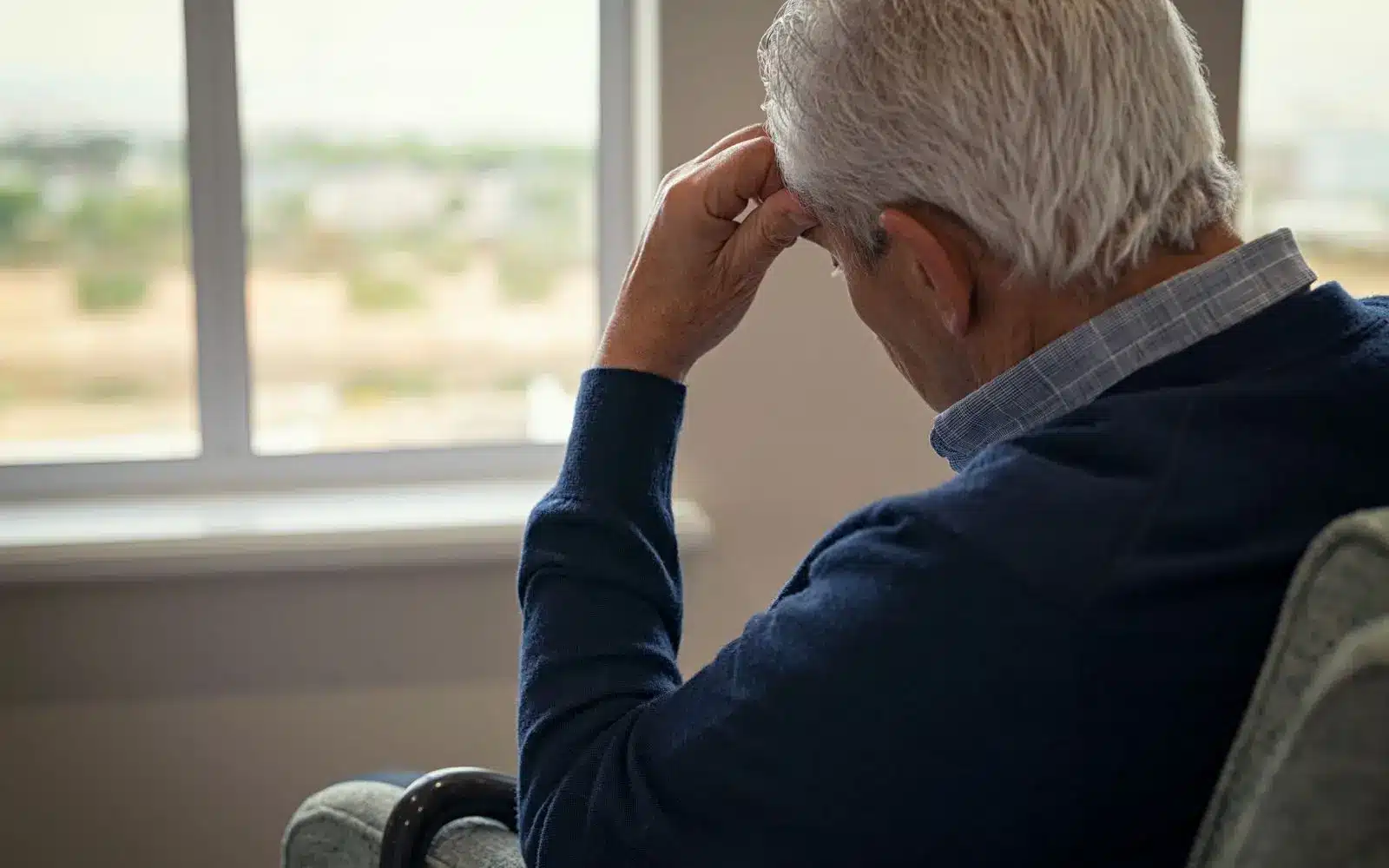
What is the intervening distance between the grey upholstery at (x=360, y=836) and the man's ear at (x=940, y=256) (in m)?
0.59

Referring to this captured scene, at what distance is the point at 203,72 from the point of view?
212cm

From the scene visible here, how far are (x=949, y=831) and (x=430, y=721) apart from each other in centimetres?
142

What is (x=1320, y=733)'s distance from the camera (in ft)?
2.29

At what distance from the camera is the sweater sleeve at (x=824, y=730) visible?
0.79 meters

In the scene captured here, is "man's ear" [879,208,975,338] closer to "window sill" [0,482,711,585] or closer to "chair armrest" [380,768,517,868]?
"chair armrest" [380,768,517,868]

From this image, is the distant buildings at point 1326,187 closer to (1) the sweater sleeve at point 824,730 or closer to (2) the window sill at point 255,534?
(2) the window sill at point 255,534

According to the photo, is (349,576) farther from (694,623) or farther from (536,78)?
(536,78)

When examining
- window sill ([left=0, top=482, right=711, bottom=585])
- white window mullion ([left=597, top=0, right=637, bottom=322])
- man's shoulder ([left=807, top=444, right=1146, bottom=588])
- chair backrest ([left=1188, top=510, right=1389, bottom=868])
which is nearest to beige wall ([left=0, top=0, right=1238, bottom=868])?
window sill ([left=0, top=482, right=711, bottom=585])

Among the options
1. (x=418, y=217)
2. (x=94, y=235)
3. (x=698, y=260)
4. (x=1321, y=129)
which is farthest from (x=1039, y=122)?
(x=1321, y=129)

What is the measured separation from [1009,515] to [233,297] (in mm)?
1656

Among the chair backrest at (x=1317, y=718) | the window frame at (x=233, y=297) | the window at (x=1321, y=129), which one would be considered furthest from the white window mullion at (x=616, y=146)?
the chair backrest at (x=1317, y=718)

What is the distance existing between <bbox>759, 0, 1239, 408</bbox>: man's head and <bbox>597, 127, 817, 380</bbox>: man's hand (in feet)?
0.42

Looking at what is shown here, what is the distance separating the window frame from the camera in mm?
2131

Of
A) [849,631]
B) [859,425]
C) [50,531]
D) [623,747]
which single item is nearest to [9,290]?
[50,531]
